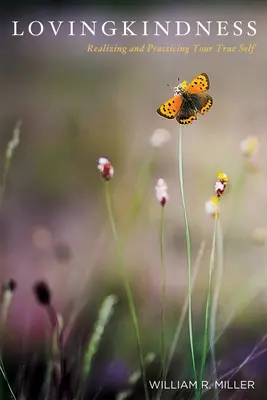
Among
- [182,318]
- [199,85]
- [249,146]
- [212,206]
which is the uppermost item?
[199,85]

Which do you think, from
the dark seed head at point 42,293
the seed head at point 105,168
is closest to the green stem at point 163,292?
the seed head at point 105,168

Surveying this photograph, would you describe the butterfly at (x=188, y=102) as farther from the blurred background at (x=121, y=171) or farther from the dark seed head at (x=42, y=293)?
the dark seed head at (x=42, y=293)

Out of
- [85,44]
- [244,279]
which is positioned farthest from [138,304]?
[85,44]

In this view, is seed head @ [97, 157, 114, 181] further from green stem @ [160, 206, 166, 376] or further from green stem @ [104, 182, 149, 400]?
green stem @ [160, 206, 166, 376]

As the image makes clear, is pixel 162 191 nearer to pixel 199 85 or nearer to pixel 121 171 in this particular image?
pixel 121 171

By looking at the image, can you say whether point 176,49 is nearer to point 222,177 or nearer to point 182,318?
point 222,177

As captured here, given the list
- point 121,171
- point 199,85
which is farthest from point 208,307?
point 199,85

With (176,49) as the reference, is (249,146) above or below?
below
